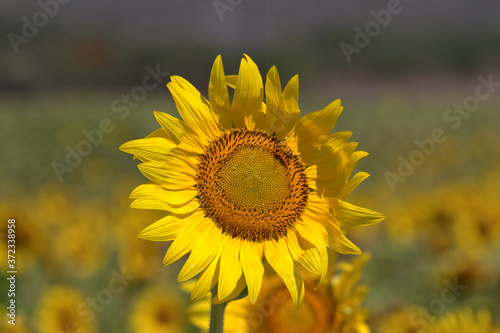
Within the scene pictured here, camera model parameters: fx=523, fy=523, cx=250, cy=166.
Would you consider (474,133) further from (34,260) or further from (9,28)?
(9,28)

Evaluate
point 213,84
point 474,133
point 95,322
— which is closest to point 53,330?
point 95,322

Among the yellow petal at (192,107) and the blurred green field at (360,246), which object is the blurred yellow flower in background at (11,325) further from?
the yellow petal at (192,107)

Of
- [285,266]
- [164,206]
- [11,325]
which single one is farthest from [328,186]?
[11,325]

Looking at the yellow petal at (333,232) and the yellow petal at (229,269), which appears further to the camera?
the yellow petal at (333,232)

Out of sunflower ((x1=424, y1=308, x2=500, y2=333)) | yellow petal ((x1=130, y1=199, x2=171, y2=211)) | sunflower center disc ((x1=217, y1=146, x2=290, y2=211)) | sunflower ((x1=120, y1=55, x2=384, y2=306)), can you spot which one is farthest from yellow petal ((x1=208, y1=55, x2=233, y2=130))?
sunflower ((x1=424, y1=308, x2=500, y2=333))

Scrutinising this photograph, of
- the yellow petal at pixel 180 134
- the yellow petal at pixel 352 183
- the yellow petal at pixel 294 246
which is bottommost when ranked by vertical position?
the yellow petal at pixel 294 246

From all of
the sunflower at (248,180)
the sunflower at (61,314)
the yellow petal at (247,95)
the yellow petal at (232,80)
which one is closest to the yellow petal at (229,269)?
the sunflower at (248,180)

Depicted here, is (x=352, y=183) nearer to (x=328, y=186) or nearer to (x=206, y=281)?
(x=328, y=186)
